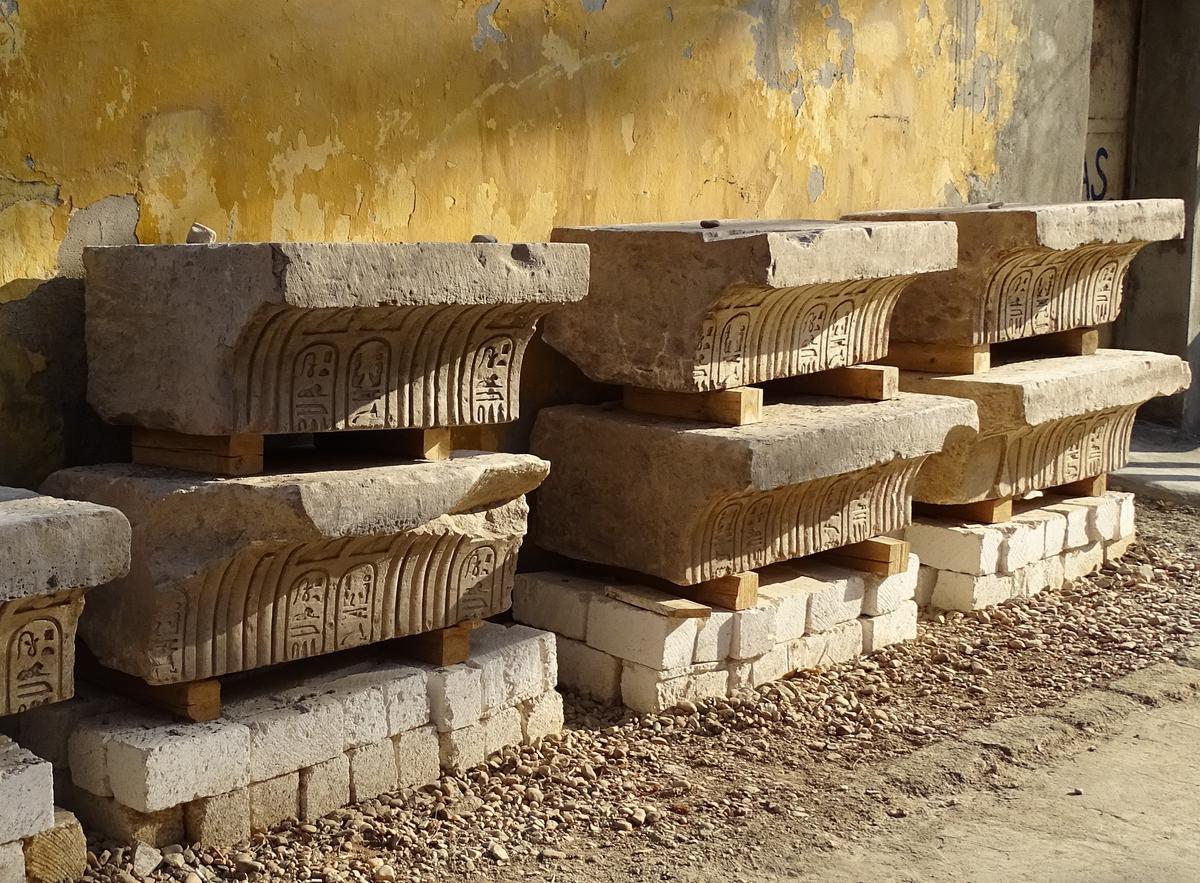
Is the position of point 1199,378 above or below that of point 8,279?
below

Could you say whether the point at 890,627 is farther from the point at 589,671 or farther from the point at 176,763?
the point at 176,763

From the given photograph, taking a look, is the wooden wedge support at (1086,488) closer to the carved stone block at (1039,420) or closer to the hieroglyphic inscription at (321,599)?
the carved stone block at (1039,420)

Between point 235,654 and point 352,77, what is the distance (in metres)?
1.74

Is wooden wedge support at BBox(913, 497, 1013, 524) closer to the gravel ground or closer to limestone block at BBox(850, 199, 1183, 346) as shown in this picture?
the gravel ground

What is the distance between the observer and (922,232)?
492 centimetres

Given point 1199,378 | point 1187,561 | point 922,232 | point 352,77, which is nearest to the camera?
point 352,77

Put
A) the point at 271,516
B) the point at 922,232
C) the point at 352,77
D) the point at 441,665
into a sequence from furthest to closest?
the point at 922,232, the point at 352,77, the point at 441,665, the point at 271,516

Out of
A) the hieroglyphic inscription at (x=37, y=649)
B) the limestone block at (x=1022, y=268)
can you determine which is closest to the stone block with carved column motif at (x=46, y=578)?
the hieroglyphic inscription at (x=37, y=649)

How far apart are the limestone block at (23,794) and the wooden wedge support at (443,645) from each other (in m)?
1.15

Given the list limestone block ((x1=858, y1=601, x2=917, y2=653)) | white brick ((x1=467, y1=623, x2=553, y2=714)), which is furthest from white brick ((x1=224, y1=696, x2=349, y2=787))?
limestone block ((x1=858, y1=601, x2=917, y2=653))

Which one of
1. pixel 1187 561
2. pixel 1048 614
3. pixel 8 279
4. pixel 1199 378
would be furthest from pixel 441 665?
pixel 1199 378

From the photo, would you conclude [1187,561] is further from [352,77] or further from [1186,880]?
[352,77]

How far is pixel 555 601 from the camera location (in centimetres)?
467

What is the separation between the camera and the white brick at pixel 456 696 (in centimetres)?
385
